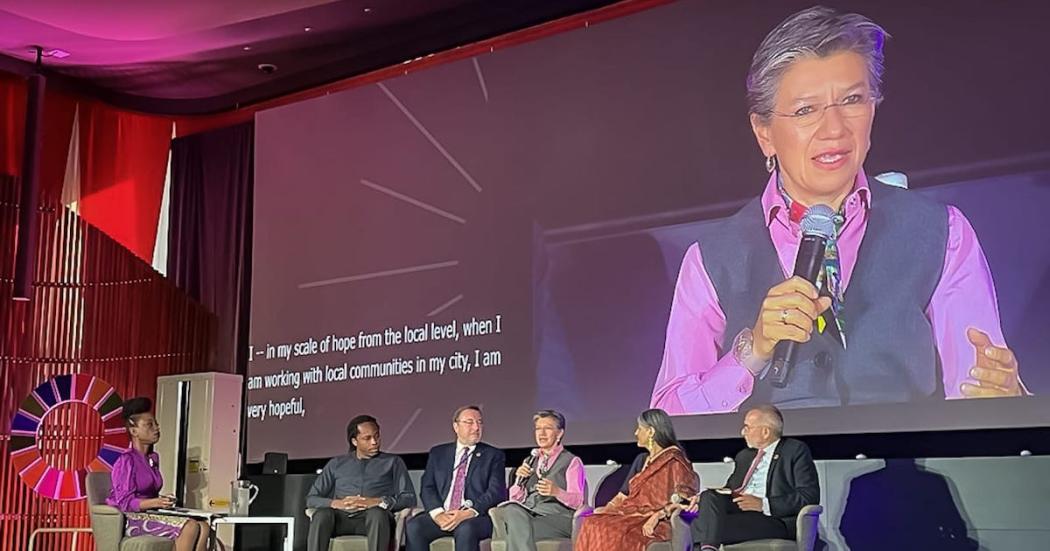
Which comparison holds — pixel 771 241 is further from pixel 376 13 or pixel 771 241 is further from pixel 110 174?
pixel 110 174

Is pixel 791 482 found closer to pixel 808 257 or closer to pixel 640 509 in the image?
pixel 640 509

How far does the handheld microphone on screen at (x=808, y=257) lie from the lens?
6.03 metres

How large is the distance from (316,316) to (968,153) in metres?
4.69

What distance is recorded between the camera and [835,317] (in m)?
5.91

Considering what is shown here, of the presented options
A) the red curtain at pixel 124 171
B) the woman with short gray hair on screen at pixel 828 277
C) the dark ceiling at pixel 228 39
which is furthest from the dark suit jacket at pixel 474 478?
the red curtain at pixel 124 171

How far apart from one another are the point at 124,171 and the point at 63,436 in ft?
7.69

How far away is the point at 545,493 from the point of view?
19.8 ft

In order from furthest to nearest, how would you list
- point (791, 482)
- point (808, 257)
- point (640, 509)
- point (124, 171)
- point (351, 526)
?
point (124, 171) < point (351, 526) < point (808, 257) < point (640, 509) < point (791, 482)

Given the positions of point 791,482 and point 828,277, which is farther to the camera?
point 828,277

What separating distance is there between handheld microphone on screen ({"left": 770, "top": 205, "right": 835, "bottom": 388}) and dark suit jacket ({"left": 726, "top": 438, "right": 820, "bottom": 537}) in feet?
2.10

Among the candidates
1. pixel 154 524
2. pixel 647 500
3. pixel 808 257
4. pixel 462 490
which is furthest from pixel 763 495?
pixel 154 524

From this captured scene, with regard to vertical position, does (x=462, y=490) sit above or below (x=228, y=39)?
below

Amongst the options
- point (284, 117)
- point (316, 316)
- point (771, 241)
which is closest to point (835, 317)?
point (771, 241)

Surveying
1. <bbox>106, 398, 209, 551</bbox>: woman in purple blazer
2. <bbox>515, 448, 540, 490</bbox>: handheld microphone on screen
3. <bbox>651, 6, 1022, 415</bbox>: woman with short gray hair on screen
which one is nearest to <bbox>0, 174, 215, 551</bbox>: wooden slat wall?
<bbox>106, 398, 209, 551</bbox>: woman in purple blazer
